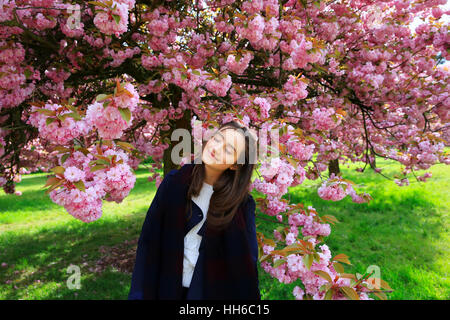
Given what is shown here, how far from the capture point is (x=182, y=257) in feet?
4.88

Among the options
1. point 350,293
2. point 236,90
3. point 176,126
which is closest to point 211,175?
point 350,293

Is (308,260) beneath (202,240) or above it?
beneath

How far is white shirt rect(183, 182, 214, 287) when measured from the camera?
1530 millimetres

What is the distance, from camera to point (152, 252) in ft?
4.97

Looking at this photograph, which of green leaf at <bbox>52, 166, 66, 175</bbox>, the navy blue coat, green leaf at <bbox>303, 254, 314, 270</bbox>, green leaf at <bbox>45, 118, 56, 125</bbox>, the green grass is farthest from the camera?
the green grass

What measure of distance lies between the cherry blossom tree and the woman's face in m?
0.44

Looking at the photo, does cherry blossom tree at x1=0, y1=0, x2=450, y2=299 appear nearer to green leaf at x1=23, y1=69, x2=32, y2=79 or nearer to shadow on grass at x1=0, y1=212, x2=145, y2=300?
green leaf at x1=23, y1=69, x2=32, y2=79

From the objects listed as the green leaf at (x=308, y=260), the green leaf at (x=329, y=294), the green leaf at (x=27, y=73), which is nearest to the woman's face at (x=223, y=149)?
the green leaf at (x=308, y=260)

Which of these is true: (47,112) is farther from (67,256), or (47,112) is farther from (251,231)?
(67,256)

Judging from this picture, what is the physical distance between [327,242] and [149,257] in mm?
4442

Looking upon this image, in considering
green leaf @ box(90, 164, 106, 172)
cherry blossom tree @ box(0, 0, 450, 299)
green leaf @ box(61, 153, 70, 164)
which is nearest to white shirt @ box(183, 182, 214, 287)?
cherry blossom tree @ box(0, 0, 450, 299)

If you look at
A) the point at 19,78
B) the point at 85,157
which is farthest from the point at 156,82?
the point at 85,157
